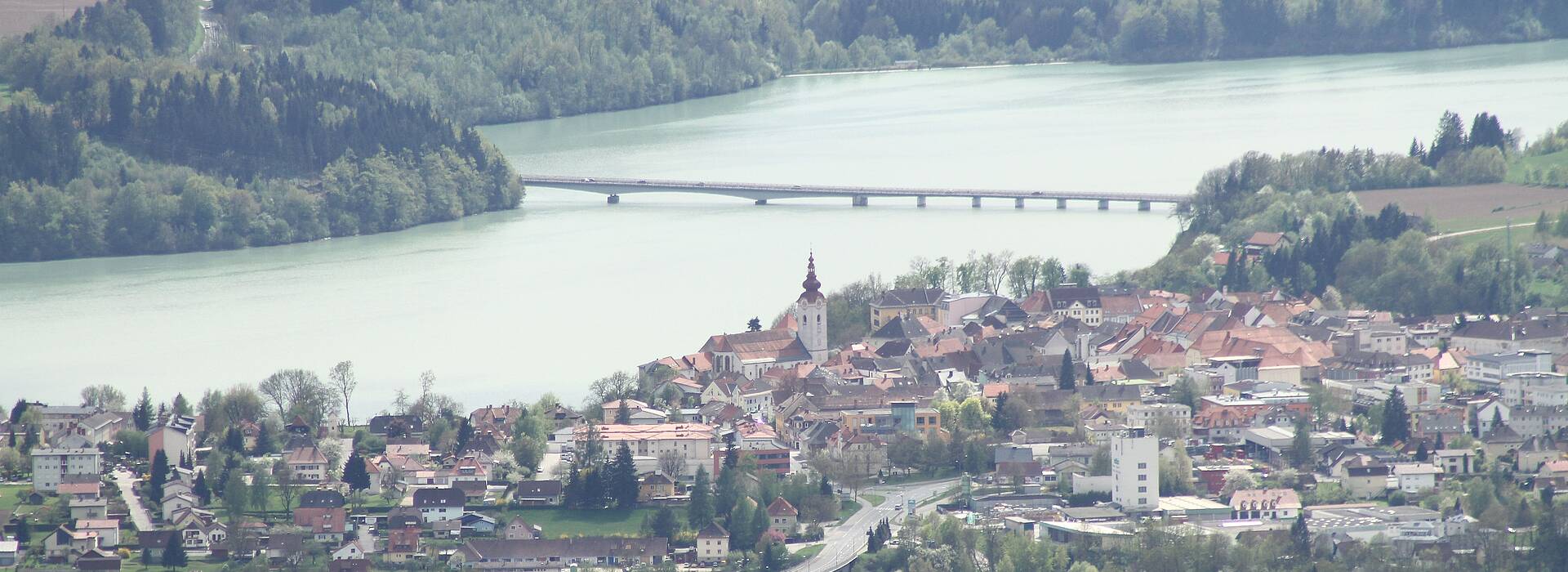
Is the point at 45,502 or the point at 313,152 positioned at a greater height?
the point at 313,152

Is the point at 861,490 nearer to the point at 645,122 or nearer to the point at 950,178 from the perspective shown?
Result: the point at 950,178

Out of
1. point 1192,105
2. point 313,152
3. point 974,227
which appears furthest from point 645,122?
Result: point 974,227

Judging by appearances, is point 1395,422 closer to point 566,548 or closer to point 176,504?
point 566,548

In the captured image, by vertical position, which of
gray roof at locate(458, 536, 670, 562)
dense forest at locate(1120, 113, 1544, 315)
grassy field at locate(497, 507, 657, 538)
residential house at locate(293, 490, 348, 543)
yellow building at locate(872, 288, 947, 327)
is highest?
dense forest at locate(1120, 113, 1544, 315)

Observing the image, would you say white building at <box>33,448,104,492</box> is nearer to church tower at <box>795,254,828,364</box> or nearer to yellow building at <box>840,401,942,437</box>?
yellow building at <box>840,401,942,437</box>

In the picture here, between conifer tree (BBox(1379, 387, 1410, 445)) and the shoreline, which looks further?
the shoreline

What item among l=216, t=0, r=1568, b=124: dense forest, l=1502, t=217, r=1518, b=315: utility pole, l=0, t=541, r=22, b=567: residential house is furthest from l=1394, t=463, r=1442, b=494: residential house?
l=216, t=0, r=1568, b=124: dense forest
